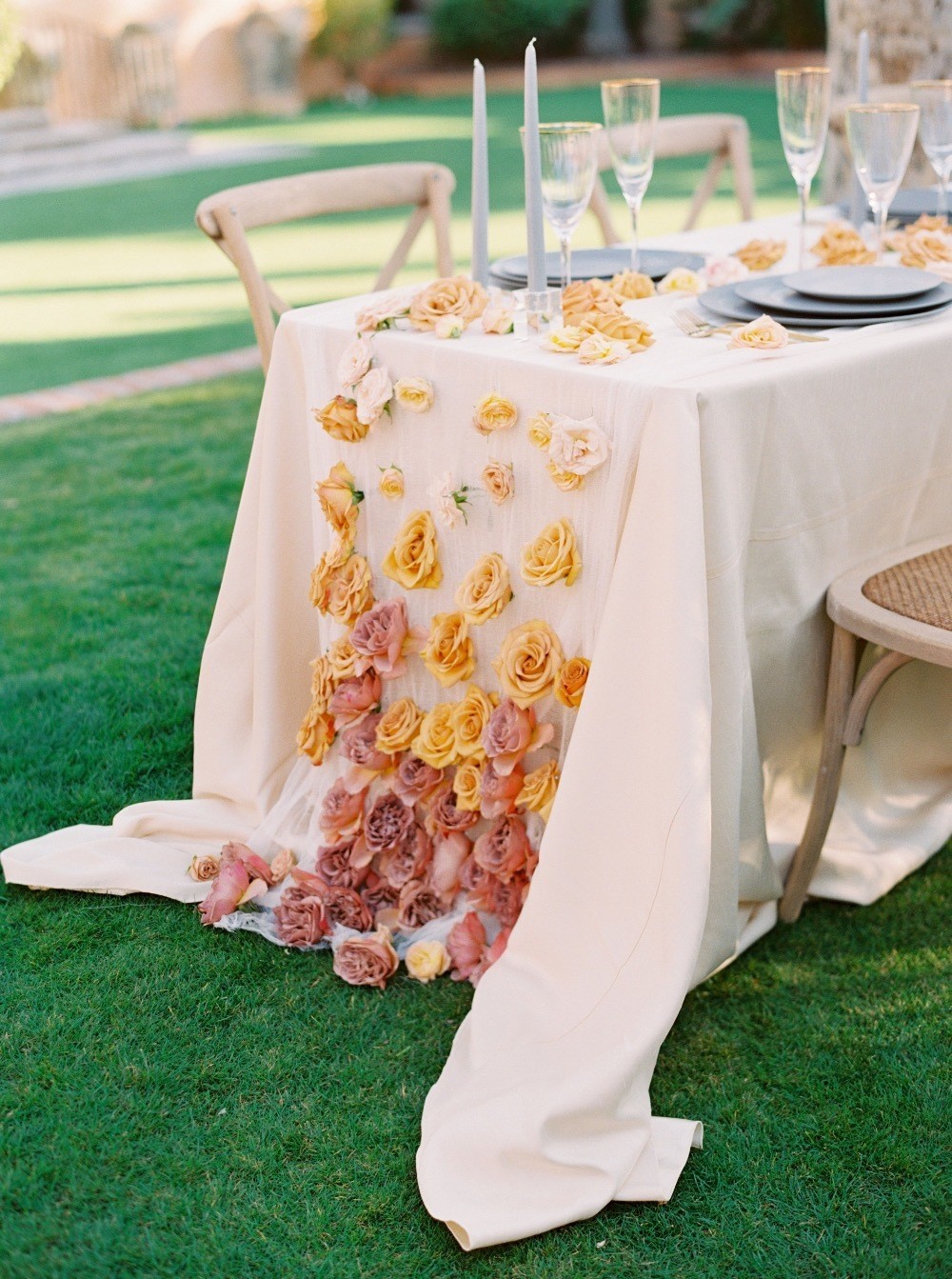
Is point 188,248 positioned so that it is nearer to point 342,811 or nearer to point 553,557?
point 342,811

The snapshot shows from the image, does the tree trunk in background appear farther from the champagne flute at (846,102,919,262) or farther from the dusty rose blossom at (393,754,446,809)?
the dusty rose blossom at (393,754,446,809)

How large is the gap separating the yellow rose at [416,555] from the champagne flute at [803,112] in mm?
863

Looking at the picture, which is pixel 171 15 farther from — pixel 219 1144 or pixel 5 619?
pixel 219 1144

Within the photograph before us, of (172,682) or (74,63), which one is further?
(74,63)

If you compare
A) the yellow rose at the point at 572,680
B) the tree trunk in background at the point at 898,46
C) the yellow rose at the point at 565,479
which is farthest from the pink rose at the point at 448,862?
the tree trunk in background at the point at 898,46

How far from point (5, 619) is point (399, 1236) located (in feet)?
6.84

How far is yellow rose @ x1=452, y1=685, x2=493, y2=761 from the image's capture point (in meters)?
1.97

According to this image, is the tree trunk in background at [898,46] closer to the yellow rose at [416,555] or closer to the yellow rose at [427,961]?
the yellow rose at [416,555]

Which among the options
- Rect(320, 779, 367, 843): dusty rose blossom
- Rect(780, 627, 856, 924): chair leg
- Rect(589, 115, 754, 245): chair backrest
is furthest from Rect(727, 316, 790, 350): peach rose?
Rect(589, 115, 754, 245): chair backrest

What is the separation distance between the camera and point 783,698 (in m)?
1.99

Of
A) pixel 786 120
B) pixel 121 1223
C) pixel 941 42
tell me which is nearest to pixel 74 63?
pixel 941 42

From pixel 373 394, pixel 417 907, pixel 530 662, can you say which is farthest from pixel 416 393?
pixel 417 907

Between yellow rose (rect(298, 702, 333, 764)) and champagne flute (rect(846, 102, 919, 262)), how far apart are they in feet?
3.90

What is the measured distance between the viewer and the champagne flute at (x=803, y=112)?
2230mm
